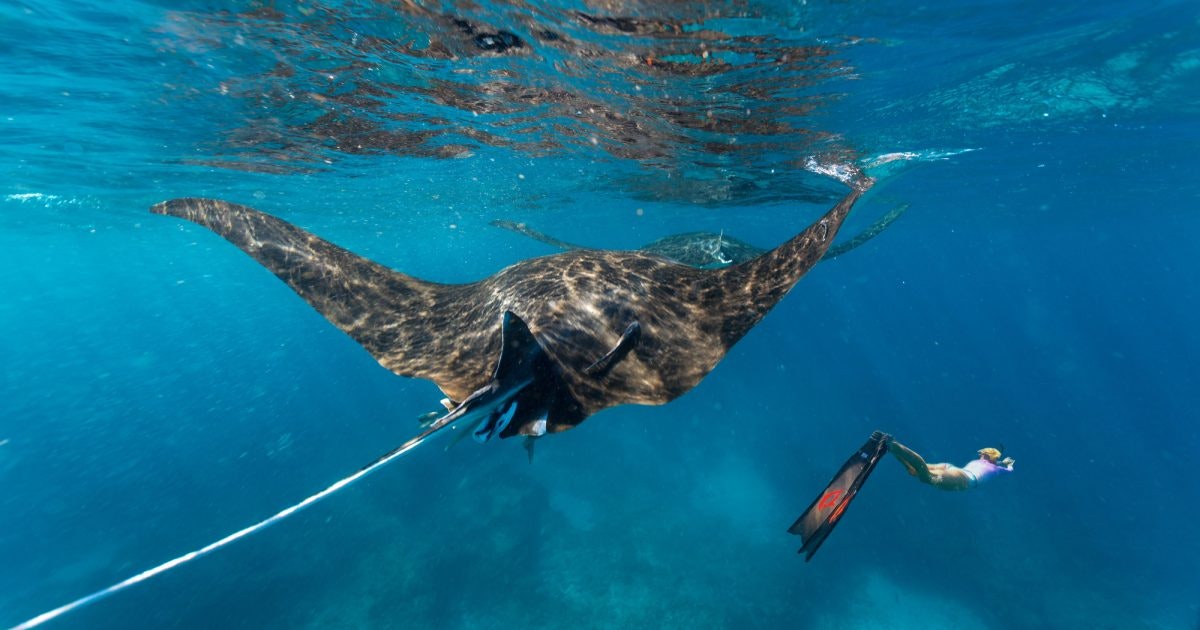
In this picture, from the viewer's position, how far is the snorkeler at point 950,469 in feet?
27.0

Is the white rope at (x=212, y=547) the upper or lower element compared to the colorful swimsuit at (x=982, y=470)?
upper

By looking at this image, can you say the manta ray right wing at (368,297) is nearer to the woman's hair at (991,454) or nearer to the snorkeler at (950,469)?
the snorkeler at (950,469)

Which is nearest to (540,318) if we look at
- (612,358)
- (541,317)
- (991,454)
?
(541,317)

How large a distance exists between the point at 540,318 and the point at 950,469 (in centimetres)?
923

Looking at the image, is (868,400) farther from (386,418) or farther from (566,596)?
(386,418)

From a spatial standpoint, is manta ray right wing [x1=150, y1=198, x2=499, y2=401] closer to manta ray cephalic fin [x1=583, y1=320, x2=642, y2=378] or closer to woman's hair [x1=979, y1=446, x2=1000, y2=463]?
manta ray cephalic fin [x1=583, y1=320, x2=642, y2=378]

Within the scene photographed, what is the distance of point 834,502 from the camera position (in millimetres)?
5266

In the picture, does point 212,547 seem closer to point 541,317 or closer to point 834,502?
point 541,317

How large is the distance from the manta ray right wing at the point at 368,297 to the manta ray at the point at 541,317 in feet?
0.06

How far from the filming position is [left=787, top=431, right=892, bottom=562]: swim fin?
4969 millimetres

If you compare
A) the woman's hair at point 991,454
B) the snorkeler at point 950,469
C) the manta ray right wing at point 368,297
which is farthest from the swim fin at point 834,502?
the woman's hair at point 991,454

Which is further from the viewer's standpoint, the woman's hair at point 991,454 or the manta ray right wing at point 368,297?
the woman's hair at point 991,454

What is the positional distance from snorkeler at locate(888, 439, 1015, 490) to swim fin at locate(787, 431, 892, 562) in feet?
4.96

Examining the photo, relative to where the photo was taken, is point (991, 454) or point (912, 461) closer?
point (912, 461)
